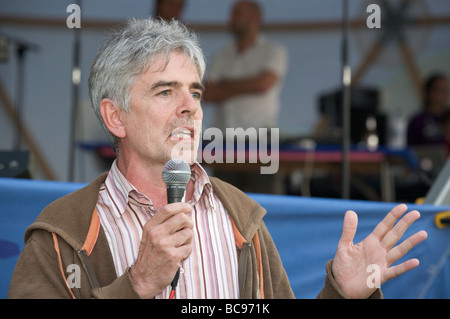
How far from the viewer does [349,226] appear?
4.41 ft

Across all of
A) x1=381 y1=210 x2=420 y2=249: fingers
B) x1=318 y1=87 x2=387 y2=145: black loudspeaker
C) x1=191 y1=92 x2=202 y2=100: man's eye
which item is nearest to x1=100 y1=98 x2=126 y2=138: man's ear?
x1=191 y1=92 x2=202 y2=100: man's eye

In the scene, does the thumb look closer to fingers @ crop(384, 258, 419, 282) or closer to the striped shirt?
fingers @ crop(384, 258, 419, 282)

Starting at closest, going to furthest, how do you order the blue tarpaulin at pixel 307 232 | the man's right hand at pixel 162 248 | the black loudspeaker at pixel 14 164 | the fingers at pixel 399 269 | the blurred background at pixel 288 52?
1. the man's right hand at pixel 162 248
2. the fingers at pixel 399 269
3. the blue tarpaulin at pixel 307 232
4. the black loudspeaker at pixel 14 164
5. the blurred background at pixel 288 52

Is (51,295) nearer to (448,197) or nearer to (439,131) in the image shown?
(448,197)

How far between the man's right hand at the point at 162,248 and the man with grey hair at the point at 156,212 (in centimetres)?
12

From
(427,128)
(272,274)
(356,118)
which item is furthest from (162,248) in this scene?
(427,128)

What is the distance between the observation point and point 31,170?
2.08m

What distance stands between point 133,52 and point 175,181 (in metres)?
0.42

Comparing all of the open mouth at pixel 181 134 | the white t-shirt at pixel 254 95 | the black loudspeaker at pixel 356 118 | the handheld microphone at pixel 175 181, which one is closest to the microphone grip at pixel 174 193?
the handheld microphone at pixel 175 181

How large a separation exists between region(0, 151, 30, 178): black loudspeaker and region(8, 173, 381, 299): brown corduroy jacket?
0.70m

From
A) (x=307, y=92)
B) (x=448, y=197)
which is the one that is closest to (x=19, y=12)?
(x=307, y=92)

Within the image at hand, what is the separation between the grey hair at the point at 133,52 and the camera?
54.0 inches

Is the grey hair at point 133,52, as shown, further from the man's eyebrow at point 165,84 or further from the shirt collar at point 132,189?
the shirt collar at point 132,189

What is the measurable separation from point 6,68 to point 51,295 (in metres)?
8.04
